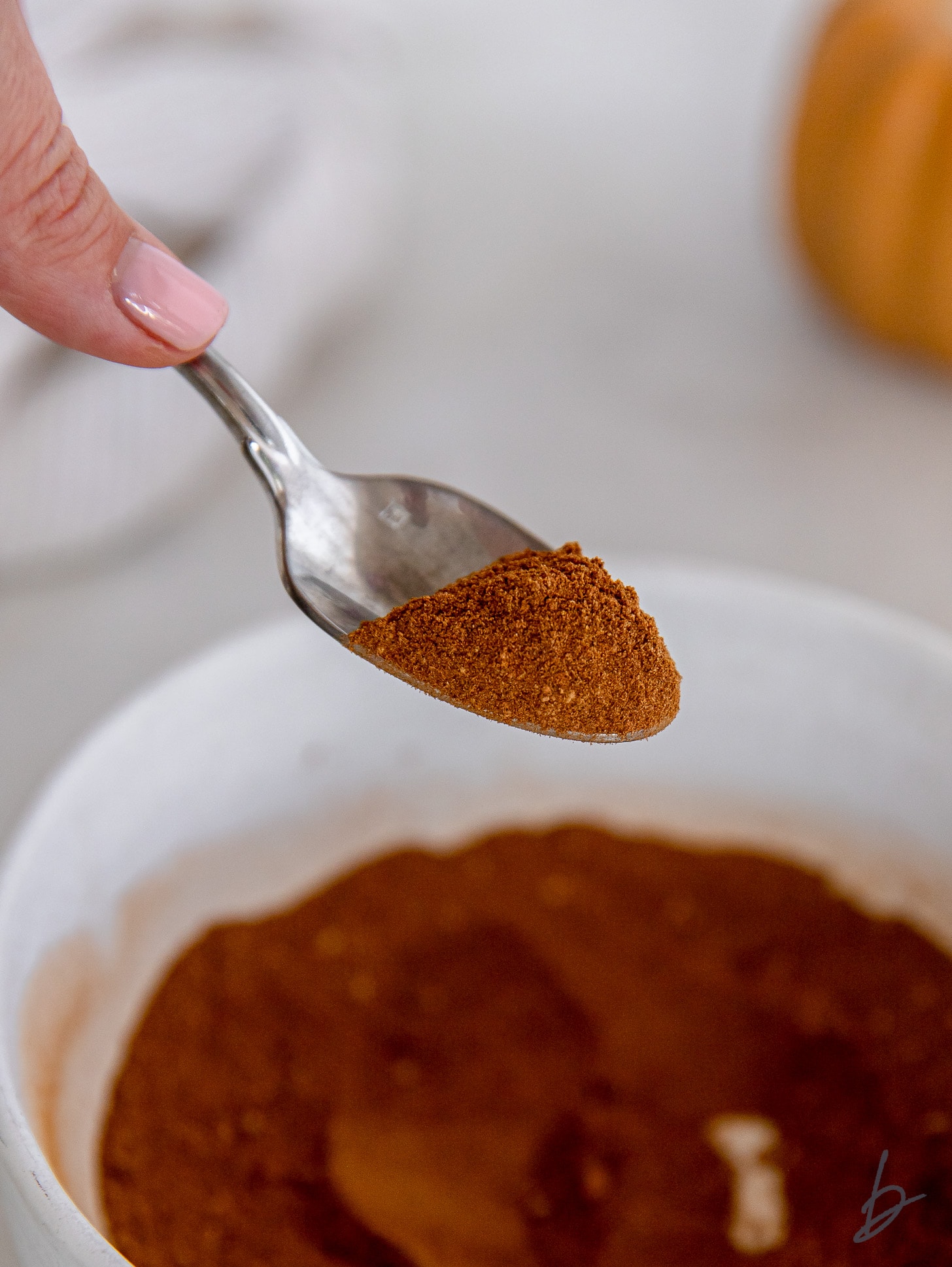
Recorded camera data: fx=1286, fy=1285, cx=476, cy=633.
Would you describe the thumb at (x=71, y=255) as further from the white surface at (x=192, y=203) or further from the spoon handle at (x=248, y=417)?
the white surface at (x=192, y=203)

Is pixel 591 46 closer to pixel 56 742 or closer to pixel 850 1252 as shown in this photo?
pixel 56 742

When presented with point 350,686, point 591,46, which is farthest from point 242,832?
point 591,46

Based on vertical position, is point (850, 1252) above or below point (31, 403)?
below

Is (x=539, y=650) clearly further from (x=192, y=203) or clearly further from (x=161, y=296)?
→ (x=192, y=203)

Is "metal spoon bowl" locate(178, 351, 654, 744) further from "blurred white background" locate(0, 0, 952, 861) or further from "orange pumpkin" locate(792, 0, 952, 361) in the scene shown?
"orange pumpkin" locate(792, 0, 952, 361)

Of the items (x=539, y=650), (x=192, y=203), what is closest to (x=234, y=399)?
(x=539, y=650)

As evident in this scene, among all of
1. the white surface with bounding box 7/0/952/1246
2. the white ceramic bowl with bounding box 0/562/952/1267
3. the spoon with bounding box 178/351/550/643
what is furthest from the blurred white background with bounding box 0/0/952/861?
the spoon with bounding box 178/351/550/643

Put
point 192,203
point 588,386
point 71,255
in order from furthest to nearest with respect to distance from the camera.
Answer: point 588,386, point 192,203, point 71,255
